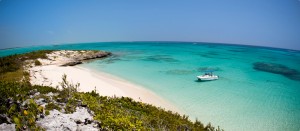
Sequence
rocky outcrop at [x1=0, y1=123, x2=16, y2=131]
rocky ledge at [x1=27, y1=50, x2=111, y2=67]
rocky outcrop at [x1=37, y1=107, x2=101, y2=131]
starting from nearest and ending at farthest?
1. rocky outcrop at [x1=0, y1=123, x2=16, y2=131]
2. rocky outcrop at [x1=37, y1=107, x2=101, y2=131]
3. rocky ledge at [x1=27, y1=50, x2=111, y2=67]

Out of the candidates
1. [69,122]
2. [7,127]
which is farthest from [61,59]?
[69,122]

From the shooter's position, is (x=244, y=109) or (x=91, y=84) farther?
(x=91, y=84)

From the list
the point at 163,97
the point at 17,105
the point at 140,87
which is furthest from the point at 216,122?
the point at 17,105

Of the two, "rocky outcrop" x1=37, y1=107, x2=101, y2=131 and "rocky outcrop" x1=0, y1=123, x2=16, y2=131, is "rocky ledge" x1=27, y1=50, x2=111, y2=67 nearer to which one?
"rocky outcrop" x1=0, y1=123, x2=16, y2=131

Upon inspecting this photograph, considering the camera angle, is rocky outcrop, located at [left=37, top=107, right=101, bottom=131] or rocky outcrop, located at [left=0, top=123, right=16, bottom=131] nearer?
rocky outcrop, located at [left=0, top=123, right=16, bottom=131]

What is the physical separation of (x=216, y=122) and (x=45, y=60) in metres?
29.3

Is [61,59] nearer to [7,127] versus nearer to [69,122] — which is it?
[7,127]

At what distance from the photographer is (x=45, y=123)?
5371 millimetres

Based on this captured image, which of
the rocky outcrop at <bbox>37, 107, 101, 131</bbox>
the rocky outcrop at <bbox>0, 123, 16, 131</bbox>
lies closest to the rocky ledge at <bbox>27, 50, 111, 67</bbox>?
the rocky outcrop at <bbox>0, 123, 16, 131</bbox>

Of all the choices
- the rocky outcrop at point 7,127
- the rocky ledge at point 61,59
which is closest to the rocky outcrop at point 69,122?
the rocky outcrop at point 7,127

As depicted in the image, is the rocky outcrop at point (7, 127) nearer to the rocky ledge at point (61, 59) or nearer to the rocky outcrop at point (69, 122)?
the rocky outcrop at point (69, 122)

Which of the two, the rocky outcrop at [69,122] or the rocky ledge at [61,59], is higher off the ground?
the rocky ledge at [61,59]

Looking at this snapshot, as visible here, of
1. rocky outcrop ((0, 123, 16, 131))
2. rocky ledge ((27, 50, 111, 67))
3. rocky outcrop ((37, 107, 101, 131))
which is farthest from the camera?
rocky ledge ((27, 50, 111, 67))

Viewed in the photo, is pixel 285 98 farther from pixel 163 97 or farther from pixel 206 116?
pixel 163 97
